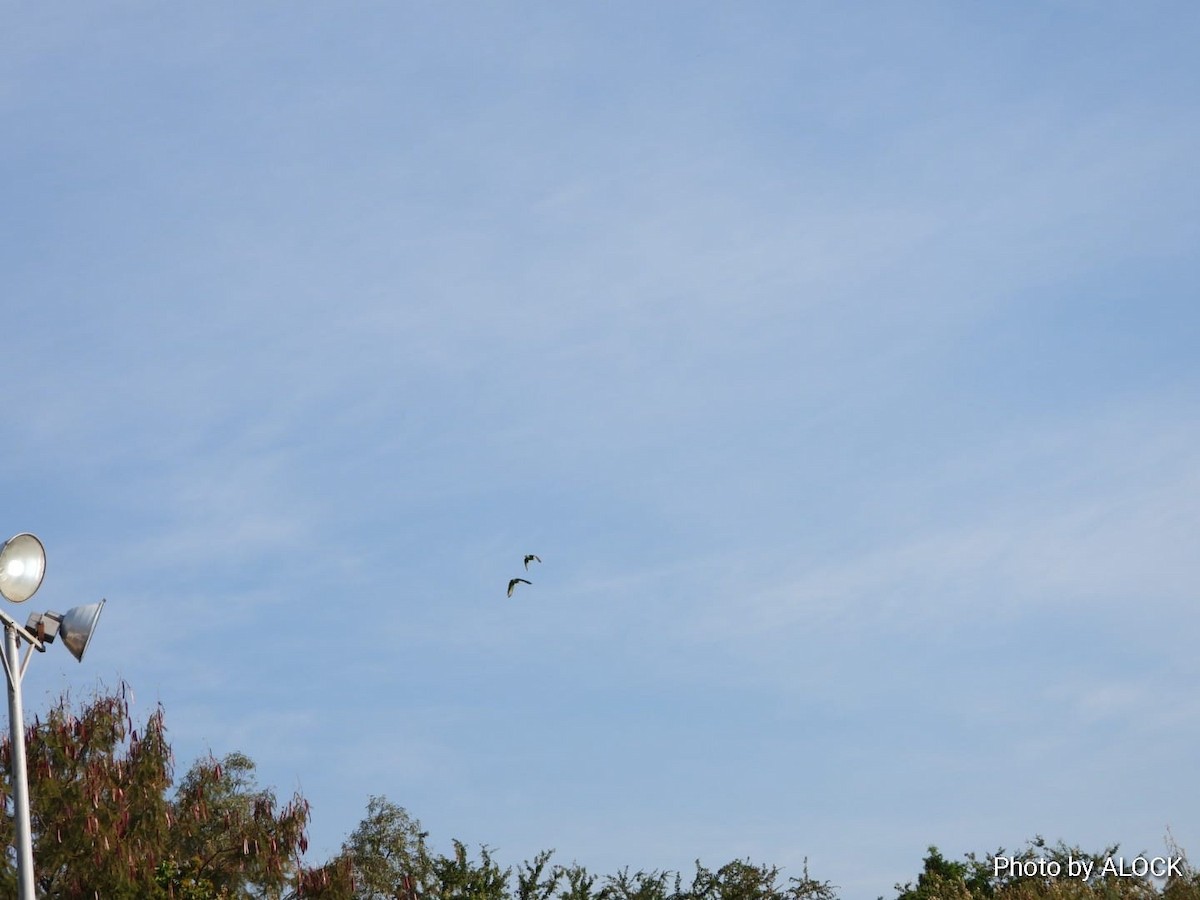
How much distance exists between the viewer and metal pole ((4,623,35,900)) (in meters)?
17.6

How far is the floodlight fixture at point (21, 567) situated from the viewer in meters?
17.7

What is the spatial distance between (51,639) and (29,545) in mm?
1425

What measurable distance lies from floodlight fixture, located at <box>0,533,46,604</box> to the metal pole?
1.52 ft

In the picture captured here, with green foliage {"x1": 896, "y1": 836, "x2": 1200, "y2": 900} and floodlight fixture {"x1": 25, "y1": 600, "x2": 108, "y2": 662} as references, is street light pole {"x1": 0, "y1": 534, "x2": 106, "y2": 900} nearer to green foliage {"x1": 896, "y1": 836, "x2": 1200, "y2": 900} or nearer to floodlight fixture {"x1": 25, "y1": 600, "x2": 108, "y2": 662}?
floodlight fixture {"x1": 25, "y1": 600, "x2": 108, "y2": 662}

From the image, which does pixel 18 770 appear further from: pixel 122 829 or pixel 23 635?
pixel 122 829

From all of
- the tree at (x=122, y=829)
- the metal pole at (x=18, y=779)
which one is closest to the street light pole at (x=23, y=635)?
the metal pole at (x=18, y=779)

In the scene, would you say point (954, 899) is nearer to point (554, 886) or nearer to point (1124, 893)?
point (1124, 893)

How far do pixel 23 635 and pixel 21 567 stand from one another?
0.92 m

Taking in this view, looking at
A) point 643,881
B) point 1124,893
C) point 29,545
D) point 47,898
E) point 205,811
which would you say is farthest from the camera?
point 205,811

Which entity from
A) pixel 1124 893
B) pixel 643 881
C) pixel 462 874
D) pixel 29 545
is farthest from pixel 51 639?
pixel 643 881

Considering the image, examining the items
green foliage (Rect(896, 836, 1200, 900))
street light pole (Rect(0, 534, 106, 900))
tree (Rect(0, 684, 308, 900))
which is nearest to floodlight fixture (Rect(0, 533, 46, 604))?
street light pole (Rect(0, 534, 106, 900))

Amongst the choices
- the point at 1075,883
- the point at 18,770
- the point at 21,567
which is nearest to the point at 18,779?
the point at 18,770

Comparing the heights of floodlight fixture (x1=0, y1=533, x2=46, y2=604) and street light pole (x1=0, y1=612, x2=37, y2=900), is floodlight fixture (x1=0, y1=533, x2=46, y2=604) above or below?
above

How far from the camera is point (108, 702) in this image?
164ft
